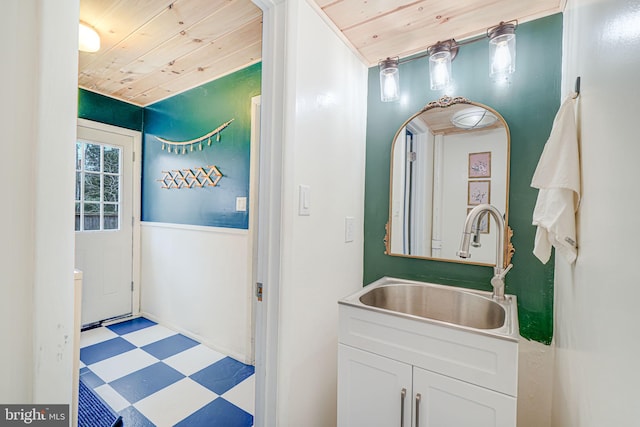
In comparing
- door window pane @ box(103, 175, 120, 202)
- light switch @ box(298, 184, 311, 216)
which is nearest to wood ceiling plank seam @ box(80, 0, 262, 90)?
door window pane @ box(103, 175, 120, 202)

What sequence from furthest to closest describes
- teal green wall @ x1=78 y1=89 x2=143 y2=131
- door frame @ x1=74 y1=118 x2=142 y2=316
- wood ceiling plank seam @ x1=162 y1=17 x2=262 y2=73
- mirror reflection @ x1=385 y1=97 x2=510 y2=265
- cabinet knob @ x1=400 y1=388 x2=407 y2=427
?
door frame @ x1=74 y1=118 x2=142 y2=316
teal green wall @ x1=78 y1=89 x2=143 y2=131
wood ceiling plank seam @ x1=162 y1=17 x2=262 y2=73
mirror reflection @ x1=385 y1=97 x2=510 y2=265
cabinet knob @ x1=400 y1=388 x2=407 y2=427

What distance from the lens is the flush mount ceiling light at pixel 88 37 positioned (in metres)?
1.75

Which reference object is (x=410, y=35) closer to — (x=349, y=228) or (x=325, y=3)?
(x=325, y=3)

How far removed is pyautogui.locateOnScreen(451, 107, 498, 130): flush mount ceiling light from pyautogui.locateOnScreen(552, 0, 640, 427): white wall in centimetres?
42

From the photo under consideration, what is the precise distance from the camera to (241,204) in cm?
234

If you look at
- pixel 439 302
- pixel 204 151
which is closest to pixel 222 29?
pixel 204 151

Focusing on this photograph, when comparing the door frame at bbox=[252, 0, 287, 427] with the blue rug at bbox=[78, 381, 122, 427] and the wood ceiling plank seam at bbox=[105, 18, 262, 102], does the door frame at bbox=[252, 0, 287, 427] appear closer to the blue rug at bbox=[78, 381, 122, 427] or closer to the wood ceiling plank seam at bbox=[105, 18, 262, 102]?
the wood ceiling plank seam at bbox=[105, 18, 262, 102]

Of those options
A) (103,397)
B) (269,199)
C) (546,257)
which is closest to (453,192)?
(546,257)

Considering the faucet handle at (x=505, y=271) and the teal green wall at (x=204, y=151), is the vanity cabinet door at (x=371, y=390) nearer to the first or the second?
the faucet handle at (x=505, y=271)

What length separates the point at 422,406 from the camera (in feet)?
3.53

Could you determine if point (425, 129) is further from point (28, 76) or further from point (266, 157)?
point (28, 76)

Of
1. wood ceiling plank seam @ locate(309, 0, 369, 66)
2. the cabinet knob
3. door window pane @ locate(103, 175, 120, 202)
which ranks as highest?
wood ceiling plank seam @ locate(309, 0, 369, 66)

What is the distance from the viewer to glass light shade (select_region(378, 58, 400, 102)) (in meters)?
1.61

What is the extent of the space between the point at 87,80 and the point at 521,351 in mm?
3743
